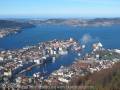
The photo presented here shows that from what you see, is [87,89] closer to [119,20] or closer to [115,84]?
[115,84]

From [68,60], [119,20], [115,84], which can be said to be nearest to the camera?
[115,84]

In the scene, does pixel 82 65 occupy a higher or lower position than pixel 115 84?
lower

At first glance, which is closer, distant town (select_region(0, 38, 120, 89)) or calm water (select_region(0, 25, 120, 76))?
distant town (select_region(0, 38, 120, 89))

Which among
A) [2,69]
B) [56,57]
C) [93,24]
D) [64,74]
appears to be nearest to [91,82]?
[64,74]

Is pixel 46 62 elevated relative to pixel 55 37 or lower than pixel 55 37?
elevated

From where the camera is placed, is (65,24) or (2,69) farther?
(65,24)

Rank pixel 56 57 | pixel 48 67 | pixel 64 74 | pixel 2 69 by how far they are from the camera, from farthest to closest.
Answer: pixel 56 57, pixel 48 67, pixel 2 69, pixel 64 74

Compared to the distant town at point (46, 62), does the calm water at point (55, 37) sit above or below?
below

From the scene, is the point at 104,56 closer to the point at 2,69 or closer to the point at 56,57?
the point at 56,57

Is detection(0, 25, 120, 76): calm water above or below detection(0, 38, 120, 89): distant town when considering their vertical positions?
below

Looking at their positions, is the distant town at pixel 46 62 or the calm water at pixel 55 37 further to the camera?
the calm water at pixel 55 37

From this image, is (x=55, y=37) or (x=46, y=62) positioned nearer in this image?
(x=46, y=62)
